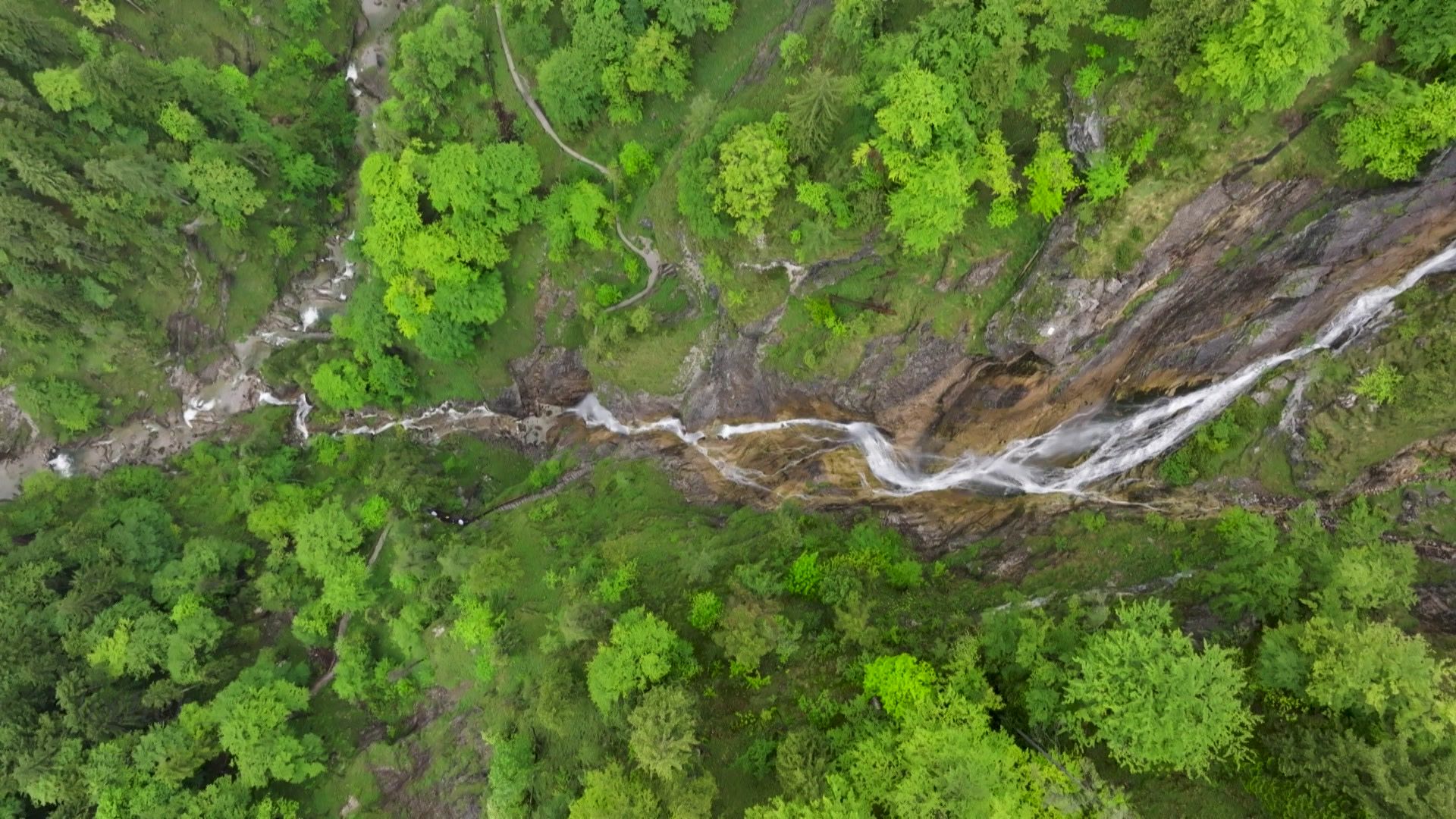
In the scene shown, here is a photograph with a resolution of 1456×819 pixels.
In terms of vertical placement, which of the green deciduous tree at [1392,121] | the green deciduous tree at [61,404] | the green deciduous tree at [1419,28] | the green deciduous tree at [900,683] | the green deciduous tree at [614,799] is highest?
the green deciduous tree at [61,404]

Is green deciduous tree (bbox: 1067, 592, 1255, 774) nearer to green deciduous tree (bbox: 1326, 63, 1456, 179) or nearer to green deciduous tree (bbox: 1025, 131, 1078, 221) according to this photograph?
green deciduous tree (bbox: 1025, 131, 1078, 221)

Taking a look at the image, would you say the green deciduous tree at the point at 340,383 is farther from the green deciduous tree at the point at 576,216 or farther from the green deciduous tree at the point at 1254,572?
the green deciduous tree at the point at 1254,572

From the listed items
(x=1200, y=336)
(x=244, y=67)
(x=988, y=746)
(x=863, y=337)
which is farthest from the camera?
(x=244, y=67)

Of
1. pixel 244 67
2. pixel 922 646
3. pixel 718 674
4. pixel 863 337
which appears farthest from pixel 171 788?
pixel 244 67

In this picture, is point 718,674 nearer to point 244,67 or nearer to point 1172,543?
point 1172,543

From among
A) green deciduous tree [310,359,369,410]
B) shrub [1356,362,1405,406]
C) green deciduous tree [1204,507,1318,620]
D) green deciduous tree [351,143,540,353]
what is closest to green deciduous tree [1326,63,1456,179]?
shrub [1356,362,1405,406]

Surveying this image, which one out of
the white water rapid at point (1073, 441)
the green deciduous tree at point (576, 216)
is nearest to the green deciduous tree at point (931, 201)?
the white water rapid at point (1073, 441)
